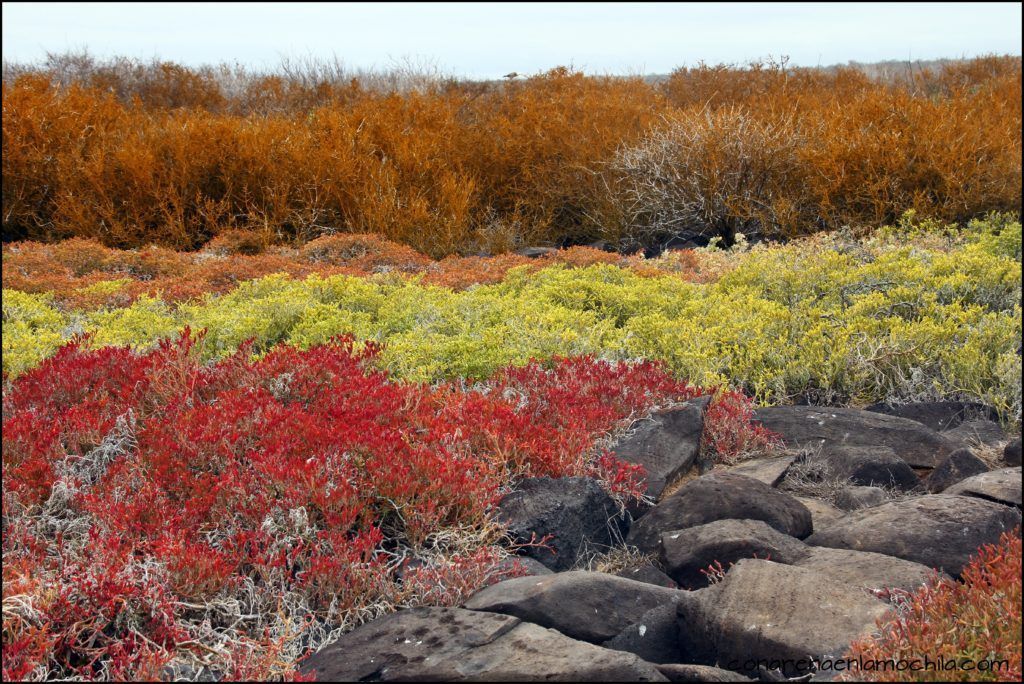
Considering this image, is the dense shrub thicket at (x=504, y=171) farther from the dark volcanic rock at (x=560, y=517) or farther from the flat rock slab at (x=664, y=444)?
the dark volcanic rock at (x=560, y=517)

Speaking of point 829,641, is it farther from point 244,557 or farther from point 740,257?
point 740,257

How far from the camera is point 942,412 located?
4965 mm

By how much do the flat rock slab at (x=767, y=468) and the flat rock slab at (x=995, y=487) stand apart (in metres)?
0.69

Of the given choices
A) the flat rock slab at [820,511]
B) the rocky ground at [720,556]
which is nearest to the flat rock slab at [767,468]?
the rocky ground at [720,556]

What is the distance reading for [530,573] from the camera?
3.31 m

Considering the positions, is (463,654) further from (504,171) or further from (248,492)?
(504,171)

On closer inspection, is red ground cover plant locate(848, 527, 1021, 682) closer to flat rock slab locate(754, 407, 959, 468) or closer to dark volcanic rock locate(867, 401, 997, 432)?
flat rock slab locate(754, 407, 959, 468)

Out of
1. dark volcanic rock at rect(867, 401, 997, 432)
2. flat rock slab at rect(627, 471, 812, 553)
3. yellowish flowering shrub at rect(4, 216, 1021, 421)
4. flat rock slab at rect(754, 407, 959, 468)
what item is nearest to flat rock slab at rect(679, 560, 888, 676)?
flat rock slab at rect(627, 471, 812, 553)

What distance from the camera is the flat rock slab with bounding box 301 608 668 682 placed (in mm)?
2459

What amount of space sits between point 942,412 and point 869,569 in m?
2.27

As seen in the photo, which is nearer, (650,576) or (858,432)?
(650,576)

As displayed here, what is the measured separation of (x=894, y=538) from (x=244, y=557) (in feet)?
7.71

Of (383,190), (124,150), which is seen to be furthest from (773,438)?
(124,150)

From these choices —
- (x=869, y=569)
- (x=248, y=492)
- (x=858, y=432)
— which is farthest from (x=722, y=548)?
(x=248, y=492)
